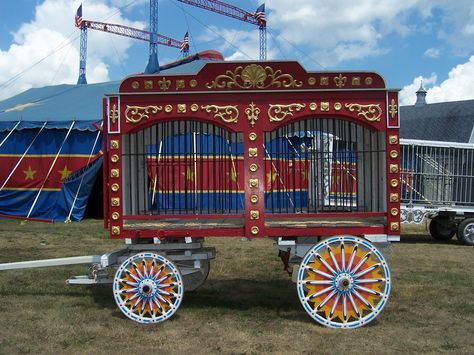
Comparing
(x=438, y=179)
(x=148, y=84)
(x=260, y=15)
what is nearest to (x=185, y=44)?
(x=260, y=15)

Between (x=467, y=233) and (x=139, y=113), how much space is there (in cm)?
885

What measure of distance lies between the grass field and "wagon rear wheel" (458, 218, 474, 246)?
303 centimetres

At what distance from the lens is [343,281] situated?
17.1 feet

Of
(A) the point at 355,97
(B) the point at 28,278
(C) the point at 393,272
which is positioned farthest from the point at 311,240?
(B) the point at 28,278

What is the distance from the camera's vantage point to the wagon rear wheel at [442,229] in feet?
41.2

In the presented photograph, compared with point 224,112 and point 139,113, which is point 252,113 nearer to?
point 224,112

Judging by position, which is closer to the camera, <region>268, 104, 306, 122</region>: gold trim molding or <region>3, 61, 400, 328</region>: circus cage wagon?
<region>3, 61, 400, 328</region>: circus cage wagon

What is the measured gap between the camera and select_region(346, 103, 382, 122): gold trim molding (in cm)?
534

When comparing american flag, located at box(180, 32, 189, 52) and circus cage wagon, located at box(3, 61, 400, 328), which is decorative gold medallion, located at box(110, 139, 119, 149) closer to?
circus cage wagon, located at box(3, 61, 400, 328)

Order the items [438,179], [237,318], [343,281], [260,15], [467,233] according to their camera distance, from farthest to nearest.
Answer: [260,15]
[438,179]
[467,233]
[237,318]
[343,281]

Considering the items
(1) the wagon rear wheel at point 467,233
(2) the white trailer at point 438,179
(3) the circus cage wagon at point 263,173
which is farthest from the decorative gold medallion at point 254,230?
(1) the wagon rear wheel at point 467,233

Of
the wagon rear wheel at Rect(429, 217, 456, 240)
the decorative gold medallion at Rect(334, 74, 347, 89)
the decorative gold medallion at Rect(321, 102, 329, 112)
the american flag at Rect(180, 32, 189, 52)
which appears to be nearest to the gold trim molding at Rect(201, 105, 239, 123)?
the decorative gold medallion at Rect(321, 102, 329, 112)

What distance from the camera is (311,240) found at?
220 inches

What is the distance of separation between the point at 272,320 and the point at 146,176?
7.09 ft
